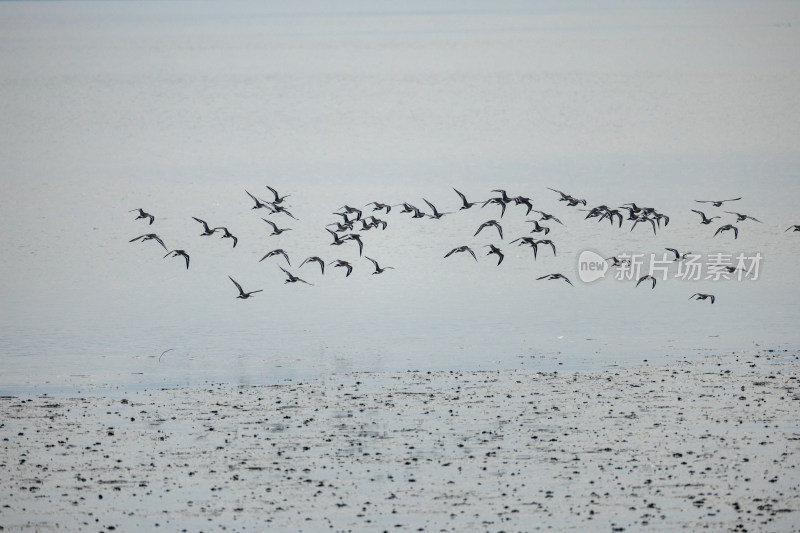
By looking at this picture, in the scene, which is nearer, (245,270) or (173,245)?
(245,270)

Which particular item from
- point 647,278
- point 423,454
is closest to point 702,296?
point 647,278

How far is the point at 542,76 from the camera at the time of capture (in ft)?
529

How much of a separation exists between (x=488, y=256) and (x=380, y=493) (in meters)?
27.3

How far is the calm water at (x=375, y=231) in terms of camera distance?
37688mm

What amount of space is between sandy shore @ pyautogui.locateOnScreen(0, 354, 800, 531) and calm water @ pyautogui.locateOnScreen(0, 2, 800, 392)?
8.87 feet

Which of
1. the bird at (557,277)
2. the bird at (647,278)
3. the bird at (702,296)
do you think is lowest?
the bird at (702,296)

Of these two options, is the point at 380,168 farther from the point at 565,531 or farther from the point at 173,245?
the point at 565,531

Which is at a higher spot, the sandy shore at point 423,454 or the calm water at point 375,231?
the calm water at point 375,231

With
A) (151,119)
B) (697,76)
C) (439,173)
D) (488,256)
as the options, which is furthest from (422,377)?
(697,76)

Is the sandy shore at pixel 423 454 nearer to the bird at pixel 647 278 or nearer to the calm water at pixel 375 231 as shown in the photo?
the calm water at pixel 375 231

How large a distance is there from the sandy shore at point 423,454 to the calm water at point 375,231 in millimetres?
2705

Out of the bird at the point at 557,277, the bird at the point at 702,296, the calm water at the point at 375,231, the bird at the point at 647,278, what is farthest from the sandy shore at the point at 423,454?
the bird at the point at 647,278

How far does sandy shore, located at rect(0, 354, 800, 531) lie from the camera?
24297 millimetres

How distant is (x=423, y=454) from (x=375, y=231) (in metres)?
34.6
